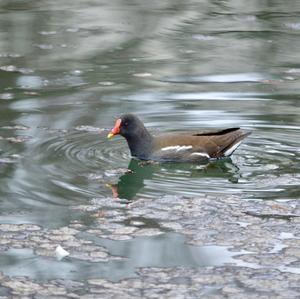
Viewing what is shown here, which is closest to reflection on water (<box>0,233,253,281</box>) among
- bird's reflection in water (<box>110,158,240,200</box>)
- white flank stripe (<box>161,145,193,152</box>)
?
bird's reflection in water (<box>110,158,240,200</box>)

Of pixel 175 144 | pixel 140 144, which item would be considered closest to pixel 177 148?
pixel 175 144

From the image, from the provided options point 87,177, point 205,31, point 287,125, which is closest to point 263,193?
point 87,177

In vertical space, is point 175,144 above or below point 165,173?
above

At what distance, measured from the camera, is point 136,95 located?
39.2ft

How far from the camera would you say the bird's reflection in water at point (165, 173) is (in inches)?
334

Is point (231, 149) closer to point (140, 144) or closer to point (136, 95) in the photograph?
point (140, 144)

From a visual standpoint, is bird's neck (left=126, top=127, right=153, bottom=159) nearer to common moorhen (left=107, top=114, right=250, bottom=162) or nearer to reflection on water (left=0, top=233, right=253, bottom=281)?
common moorhen (left=107, top=114, right=250, bottom=162)

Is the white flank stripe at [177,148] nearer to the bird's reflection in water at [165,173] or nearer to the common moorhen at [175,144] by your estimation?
the common moorhen at [175,144]

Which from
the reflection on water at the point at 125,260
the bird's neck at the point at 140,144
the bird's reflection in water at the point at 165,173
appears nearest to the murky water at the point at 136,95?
the bird's reflection in water at the point at 165,173

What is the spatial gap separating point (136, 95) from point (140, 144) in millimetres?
2482

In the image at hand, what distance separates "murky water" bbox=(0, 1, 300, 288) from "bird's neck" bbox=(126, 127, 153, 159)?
0.42 ft

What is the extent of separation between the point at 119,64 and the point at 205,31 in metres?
2.51

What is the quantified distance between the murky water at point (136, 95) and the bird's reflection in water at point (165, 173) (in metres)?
0.01

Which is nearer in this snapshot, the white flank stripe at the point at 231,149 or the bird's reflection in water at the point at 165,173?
the bird's reflection in water at the point at 165,173
